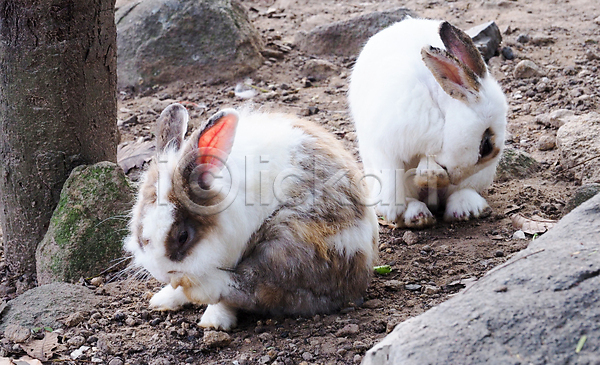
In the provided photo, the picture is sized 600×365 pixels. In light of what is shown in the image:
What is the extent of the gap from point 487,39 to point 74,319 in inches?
224

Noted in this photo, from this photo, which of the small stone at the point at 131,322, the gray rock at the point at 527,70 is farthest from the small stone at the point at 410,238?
the gray rock at the point at 527,70

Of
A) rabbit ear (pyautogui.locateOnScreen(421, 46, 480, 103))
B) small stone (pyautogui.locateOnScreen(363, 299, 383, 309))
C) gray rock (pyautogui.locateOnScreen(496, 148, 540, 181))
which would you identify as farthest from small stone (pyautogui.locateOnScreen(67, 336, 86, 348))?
gray rock (pyautogui.locateOnScreen(496, 148, 540, 181))

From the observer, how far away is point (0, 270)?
4.59 metres

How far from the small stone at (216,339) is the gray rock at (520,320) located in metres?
1.10

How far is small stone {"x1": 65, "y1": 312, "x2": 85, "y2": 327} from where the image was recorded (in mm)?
3512

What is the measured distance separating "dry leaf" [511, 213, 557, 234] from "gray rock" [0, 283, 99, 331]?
9.39ft

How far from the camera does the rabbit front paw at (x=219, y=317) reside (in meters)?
3.44

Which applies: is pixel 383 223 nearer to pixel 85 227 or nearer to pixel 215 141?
pixel 215 141

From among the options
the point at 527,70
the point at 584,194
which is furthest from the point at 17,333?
the point at 527,70

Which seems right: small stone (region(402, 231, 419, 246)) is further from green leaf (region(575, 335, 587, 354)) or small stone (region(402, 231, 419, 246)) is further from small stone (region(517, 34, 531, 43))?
small stone (region(517, 34, 531, 43))

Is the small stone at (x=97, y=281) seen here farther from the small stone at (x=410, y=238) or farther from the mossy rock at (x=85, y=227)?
the small stone at (x=410, y=238)

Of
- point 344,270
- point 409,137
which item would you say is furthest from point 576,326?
point 409,137

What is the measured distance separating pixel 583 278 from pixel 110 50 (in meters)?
3.29

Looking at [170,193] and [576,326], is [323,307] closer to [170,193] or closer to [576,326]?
[170,193]
